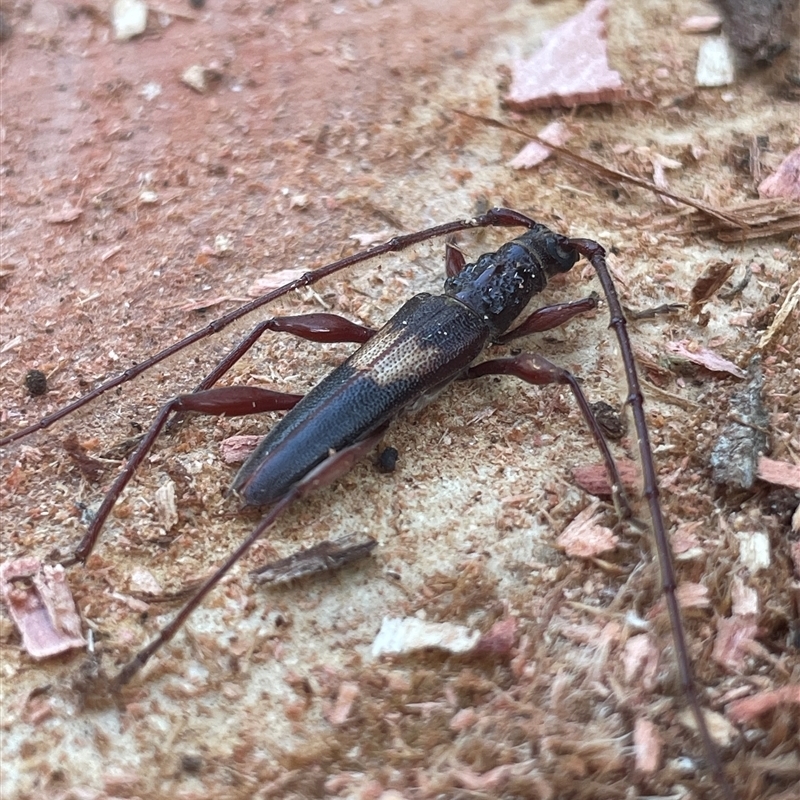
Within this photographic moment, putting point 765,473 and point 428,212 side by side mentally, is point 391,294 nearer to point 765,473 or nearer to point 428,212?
point 428,212

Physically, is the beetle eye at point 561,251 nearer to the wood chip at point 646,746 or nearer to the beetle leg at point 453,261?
the beetle leg at point 453,261

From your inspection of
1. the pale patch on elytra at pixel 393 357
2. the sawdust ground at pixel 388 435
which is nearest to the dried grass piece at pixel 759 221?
the sawdust ground at pixel 388 435

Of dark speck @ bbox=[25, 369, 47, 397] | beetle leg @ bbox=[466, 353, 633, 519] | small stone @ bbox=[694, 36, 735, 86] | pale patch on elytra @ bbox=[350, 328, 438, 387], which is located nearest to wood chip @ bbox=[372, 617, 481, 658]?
beetle leg @ bbox=[466, 353, 633, 519]

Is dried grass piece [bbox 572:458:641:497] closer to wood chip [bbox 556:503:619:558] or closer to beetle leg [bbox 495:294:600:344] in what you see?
wood chip [bbox 556:503:619:558]

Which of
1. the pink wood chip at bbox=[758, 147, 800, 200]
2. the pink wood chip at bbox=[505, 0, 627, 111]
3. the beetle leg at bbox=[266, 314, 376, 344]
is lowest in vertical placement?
the beetle leg at bbox=[266, 314, 376, 344]

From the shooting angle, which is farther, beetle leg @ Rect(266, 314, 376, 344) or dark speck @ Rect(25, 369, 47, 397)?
dark speck @ Rect(25, 369, 47, 397)

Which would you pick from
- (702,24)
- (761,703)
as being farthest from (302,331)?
(702,24)

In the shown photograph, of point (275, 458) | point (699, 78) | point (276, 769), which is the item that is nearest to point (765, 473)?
point (275, 458)
